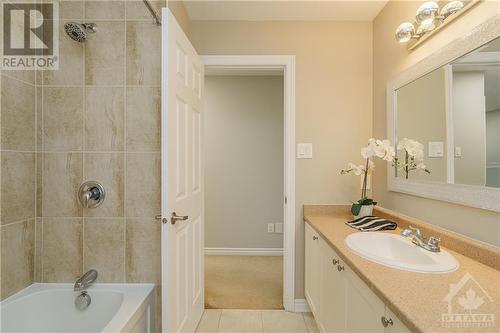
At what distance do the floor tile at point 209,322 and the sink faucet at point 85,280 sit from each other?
0.88 m

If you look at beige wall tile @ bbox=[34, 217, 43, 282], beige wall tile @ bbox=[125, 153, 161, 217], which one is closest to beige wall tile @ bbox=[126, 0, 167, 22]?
beige wall tile @ bbox=[125, 153, 161, 217]

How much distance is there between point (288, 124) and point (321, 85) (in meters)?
0.43

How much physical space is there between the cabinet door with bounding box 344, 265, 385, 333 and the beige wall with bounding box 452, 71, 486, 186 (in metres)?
0.69

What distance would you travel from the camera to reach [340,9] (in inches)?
80.0

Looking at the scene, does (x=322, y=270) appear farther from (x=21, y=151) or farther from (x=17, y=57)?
(x=17, y=57)

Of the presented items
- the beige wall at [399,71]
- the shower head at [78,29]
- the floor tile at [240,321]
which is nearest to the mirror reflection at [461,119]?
the beige wall at [399,71]

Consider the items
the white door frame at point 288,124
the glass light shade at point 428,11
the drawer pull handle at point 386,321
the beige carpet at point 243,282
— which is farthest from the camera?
the beige carpet at point 243,282

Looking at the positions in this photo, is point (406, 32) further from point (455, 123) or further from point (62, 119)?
point (62, 119)

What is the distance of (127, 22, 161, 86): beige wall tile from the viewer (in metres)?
1.53

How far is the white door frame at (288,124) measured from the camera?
2.16 meters

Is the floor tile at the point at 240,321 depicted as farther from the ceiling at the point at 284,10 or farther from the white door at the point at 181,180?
the ceiling at the point at 284,10

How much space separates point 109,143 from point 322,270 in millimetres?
1514

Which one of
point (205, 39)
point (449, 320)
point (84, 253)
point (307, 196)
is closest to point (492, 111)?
point (449, 320)

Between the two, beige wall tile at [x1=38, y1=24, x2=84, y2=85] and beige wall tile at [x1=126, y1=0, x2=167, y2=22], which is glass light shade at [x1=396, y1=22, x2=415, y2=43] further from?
beige wall tile at [x1=38, y1=24, x2=84, y2=85]
